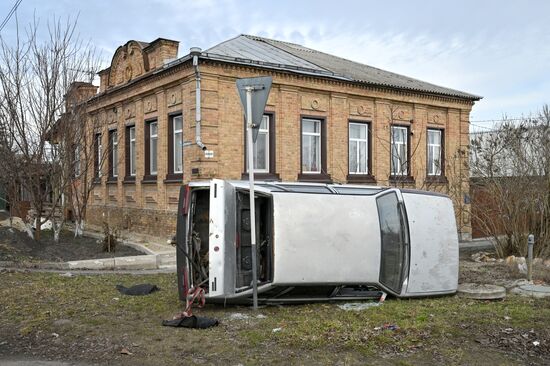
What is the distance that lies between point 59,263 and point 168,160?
6.27 metres

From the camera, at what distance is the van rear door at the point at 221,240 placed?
6738 millimetres

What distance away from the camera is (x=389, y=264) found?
771cm

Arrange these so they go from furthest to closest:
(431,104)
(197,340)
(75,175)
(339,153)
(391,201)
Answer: (431,104) → (339,153) → (75,175) → (391,201) → (197,340)

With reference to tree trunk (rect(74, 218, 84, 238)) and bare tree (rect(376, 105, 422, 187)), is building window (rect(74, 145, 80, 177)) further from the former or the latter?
bare tree (rect(376, 105, 422, 187))

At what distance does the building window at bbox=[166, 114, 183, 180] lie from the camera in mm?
16672

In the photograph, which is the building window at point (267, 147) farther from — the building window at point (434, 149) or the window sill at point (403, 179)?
the building window at point (434, 149)

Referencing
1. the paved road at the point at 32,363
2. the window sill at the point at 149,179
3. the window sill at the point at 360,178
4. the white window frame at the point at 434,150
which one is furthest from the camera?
the white window frame at the point at 434,150

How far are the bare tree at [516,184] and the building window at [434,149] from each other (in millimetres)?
6453

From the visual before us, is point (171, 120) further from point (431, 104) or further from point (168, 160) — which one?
point (431, 104)

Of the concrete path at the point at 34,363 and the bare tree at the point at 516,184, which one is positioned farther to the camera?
the bare tree at the point at 516,184

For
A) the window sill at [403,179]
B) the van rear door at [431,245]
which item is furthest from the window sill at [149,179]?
the van rear door at [431,245]

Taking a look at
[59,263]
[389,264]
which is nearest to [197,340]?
[389,264]

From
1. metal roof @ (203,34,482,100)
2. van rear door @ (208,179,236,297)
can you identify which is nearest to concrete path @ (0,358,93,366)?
van rear door @ (208,179,236,297)

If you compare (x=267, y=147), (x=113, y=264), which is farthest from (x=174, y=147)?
(x=113, y=264)
